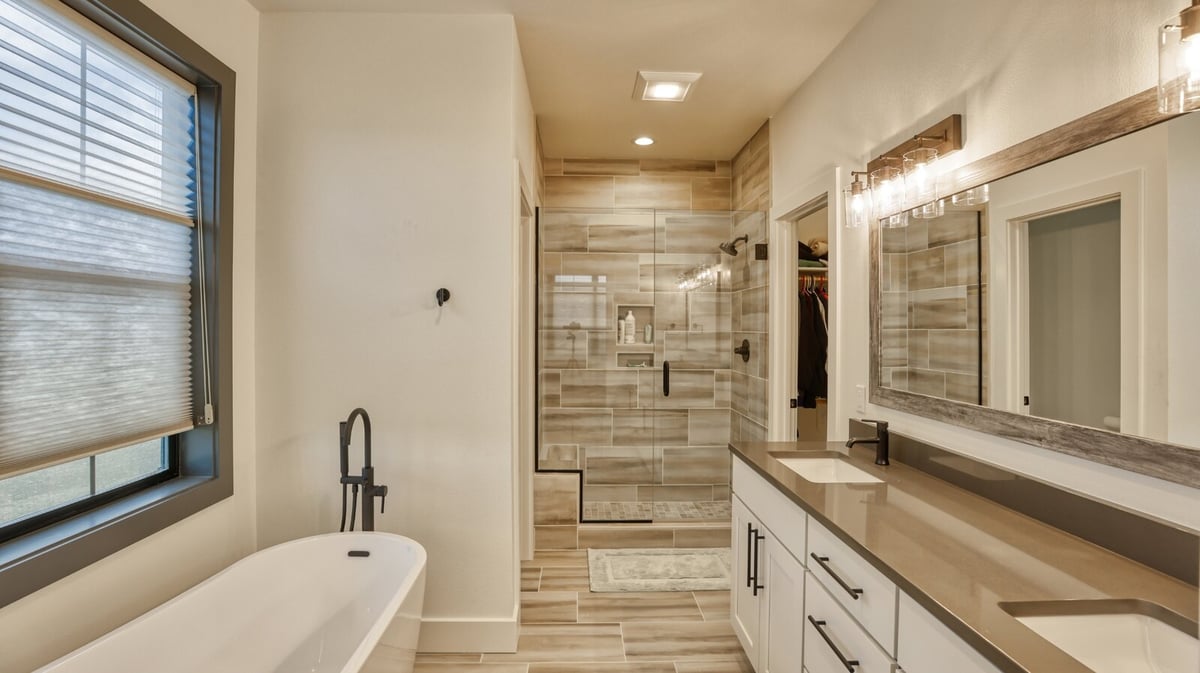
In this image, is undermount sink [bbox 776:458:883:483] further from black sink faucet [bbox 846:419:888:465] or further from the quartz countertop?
the quartz countertop

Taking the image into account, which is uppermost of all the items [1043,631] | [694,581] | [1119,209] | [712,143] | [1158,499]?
[712,143]

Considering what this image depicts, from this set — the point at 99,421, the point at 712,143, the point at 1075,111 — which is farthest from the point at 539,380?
the point at 1075,111

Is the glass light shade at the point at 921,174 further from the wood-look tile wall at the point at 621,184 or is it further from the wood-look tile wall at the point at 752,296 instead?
the wood-look tile wall at the point at 621,184

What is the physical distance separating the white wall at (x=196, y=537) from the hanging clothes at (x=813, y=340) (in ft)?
10.4

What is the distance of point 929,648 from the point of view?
1095mm

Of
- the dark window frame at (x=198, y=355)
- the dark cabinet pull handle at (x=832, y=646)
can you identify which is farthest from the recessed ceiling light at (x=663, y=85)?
the dark cabinet pull handle at (x=832, y=646)

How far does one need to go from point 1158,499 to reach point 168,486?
2804mm

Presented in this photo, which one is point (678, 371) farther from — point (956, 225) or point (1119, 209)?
point (1119, 209)

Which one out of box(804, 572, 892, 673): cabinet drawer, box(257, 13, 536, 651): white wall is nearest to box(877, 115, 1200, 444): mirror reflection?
box(804, 572, 892, 673): cabinet drawer

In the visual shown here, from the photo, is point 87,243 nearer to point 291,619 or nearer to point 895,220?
point 291,619

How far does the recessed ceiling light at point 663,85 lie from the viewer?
2912mm

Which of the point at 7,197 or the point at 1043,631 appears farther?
the point at 7,197

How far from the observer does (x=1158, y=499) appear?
1218 millimetres

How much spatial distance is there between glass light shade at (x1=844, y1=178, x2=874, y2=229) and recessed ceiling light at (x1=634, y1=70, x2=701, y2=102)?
108 centimetres
